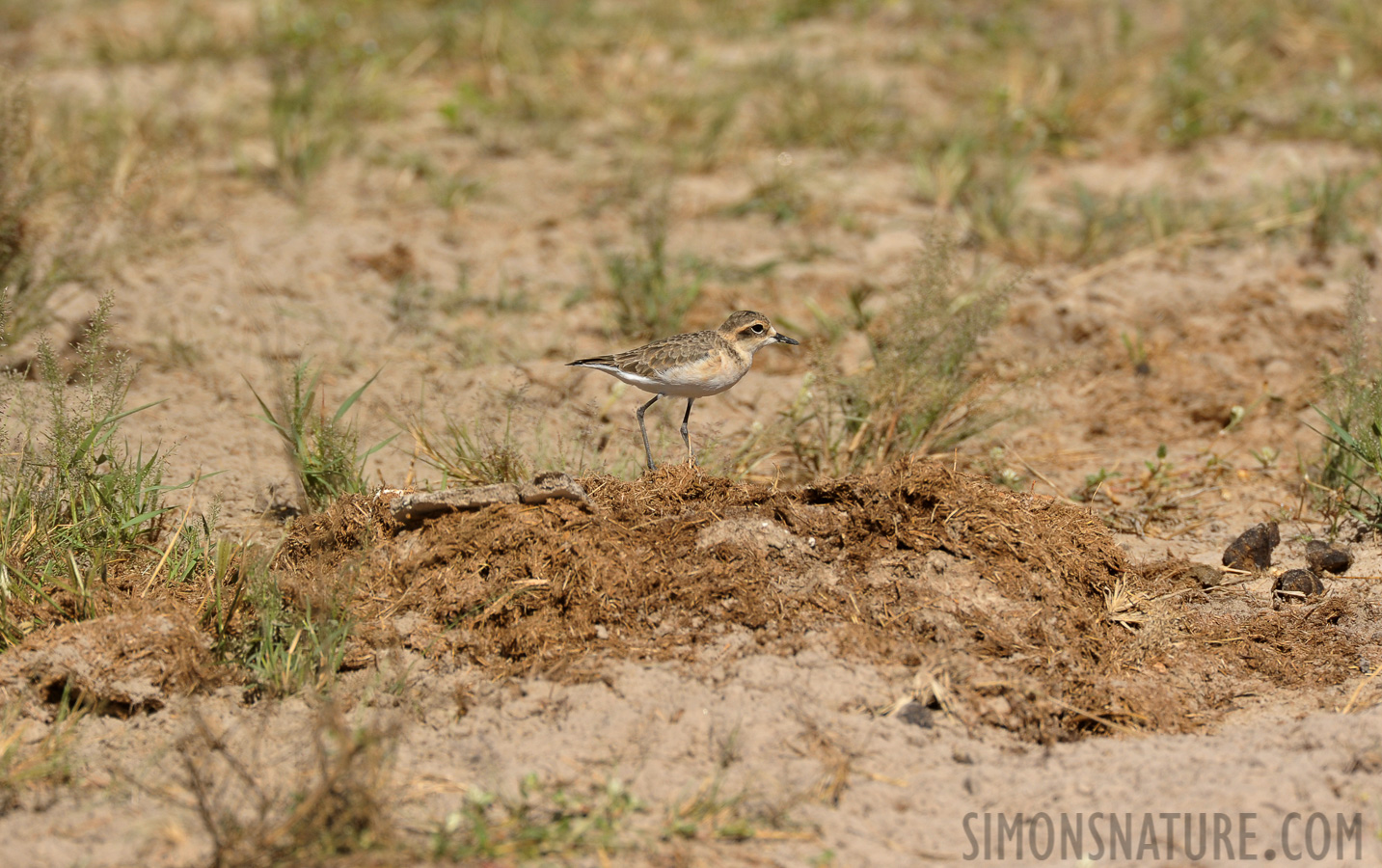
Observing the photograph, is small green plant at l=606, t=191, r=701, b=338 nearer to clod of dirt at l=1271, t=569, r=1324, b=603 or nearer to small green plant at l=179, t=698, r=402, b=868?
clod of dirt at l=1271, t=569, r=1324, b=603

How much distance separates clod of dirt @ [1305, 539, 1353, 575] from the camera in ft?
15.4

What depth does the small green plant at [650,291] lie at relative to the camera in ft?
22.2

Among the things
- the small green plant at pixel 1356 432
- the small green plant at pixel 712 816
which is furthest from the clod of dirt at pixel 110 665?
the small green plant at pixel 1356 432

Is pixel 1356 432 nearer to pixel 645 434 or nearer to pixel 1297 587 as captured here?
pixel 1297 587

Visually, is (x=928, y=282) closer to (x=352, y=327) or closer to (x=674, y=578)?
(x=674, y=578)

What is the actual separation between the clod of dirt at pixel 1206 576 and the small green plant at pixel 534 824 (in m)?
2.55

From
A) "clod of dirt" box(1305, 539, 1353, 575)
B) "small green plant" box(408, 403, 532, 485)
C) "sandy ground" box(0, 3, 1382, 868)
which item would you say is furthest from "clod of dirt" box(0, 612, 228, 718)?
"clod of dirt" box(1305, 539, 1353, 575)

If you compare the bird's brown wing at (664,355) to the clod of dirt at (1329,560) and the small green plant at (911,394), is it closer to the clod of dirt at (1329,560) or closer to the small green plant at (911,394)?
the small green plant at (911,394)

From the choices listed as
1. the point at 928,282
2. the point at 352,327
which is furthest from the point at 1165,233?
the point at 352,327

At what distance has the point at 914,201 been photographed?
8383mm

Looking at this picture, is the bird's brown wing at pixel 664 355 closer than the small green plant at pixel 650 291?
Yes

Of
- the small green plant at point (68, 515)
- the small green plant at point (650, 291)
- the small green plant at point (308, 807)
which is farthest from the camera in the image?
the small green plant at point (650, 291)

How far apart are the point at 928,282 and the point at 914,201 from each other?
314 centimetres

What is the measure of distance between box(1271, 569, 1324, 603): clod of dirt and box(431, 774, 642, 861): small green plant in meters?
2.74
